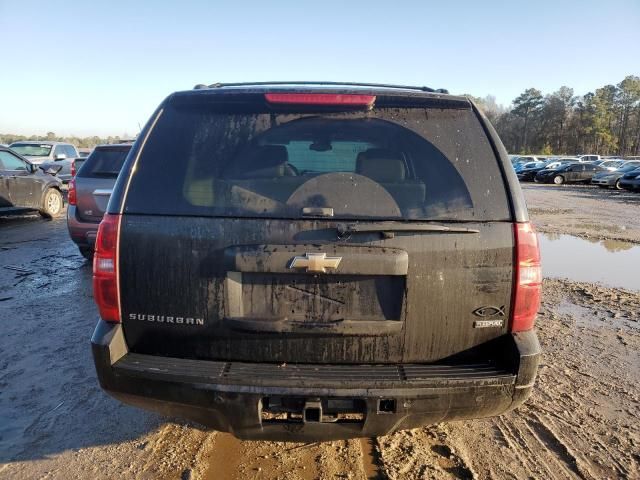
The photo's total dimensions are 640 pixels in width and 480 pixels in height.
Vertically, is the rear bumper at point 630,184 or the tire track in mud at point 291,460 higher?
the tire track in mud at point 291,460

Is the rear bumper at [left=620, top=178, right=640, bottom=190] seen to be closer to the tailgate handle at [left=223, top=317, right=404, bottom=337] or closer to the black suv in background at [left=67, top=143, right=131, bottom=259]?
the black suv in background at [left=67, top=143, right=131, bottom=259]

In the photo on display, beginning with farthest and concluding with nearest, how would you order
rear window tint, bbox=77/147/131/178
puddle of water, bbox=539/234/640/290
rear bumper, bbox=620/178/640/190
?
1. rear bumper, bbox=620/178/640/190
2. puddle of water, bbox=539/234/640/290
3. rear window tint, bbox=77/147/131/178

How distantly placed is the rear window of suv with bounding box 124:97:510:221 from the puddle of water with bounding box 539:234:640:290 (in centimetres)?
564

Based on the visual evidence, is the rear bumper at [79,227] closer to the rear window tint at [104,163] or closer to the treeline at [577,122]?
the rear window tint at [104,163]

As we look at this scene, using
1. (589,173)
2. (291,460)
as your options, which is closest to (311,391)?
(291,460)

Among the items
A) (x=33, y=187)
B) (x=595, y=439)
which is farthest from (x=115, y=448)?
(x=33, y=187)

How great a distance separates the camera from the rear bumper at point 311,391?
2.01 m

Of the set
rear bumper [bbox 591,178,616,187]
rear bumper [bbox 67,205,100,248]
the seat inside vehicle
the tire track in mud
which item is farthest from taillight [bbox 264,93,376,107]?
rear bumper [bbox 591,178,616,187]

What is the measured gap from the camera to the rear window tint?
6703 mm

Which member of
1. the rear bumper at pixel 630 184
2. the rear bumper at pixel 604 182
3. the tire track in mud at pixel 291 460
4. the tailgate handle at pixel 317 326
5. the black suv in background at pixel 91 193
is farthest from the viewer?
the rear bumper at pixel 604 182

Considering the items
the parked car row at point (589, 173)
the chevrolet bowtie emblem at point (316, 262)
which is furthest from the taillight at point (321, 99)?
the parked car row at point (589, 173)

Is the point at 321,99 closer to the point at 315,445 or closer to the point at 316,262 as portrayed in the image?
the point at 316,262

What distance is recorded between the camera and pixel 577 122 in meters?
76.1

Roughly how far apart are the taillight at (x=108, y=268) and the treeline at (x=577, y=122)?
263ft
